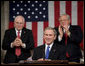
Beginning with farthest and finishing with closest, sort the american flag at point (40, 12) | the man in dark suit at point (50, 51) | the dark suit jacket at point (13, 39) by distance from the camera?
1. the american flag at point (40, 12)
2. the dark suit jacket at point (13, 39)
3. the man in dark suit at point (50, 51)

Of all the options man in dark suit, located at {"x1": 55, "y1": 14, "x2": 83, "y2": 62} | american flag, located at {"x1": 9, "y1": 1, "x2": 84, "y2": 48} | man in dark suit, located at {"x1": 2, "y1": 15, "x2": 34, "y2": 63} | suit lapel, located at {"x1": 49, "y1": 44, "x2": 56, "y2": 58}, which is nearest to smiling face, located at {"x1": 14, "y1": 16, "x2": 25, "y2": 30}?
man in dark suit, located at {"x1": 2, "y1": 15, "x2": 34, "y2": 63}

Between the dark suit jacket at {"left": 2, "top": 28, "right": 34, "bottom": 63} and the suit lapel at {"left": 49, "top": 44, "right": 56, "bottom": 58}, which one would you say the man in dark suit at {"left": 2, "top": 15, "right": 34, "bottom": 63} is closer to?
the dark suit jacket at {"left": 2, "top": 28, "right": 34, "bottom": 63}

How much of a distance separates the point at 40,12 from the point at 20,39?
1343 mm

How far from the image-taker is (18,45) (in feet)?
13.7

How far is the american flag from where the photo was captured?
17.7ft

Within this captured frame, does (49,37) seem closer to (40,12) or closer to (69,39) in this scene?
(69,39)

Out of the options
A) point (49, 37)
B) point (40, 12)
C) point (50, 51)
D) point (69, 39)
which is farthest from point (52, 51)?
→ point (40, 12)

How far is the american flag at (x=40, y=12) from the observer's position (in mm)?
5410

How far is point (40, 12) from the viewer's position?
5.44 metres

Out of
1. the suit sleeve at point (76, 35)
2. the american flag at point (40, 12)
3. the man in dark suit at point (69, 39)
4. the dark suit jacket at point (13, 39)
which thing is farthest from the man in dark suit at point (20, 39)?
the american flag at point (40, 12)

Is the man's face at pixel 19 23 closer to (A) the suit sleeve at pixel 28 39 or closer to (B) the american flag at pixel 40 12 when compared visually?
(A) the suit sleeve at pixel 28 39

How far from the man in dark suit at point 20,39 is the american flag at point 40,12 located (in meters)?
1.13

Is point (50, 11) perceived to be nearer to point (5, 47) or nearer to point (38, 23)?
point (38, 23)

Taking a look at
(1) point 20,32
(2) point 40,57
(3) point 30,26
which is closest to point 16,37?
(1) point 20,32
